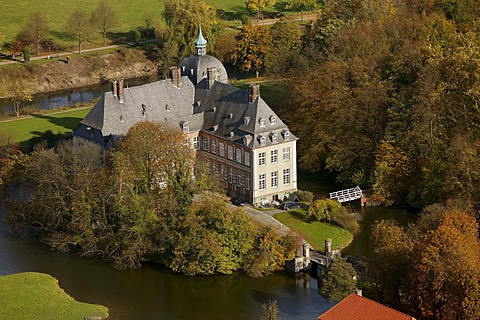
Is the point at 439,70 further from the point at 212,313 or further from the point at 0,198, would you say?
the point at 0,198

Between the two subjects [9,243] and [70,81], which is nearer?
[9,243]

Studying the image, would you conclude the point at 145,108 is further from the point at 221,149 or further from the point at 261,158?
the point at 261,158

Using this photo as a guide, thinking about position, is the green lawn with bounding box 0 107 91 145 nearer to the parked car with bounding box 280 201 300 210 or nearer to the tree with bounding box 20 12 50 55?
the parked car with bounding box 280 201 300 210

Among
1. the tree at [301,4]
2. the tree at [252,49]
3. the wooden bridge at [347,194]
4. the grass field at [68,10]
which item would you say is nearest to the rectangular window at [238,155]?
the wooden bridge at [347,194]

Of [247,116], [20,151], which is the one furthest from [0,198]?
[247,116]

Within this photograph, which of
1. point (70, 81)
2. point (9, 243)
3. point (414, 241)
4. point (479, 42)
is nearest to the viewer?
point (414, 241)

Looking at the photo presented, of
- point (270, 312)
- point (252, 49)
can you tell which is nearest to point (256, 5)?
point (252, 49)
